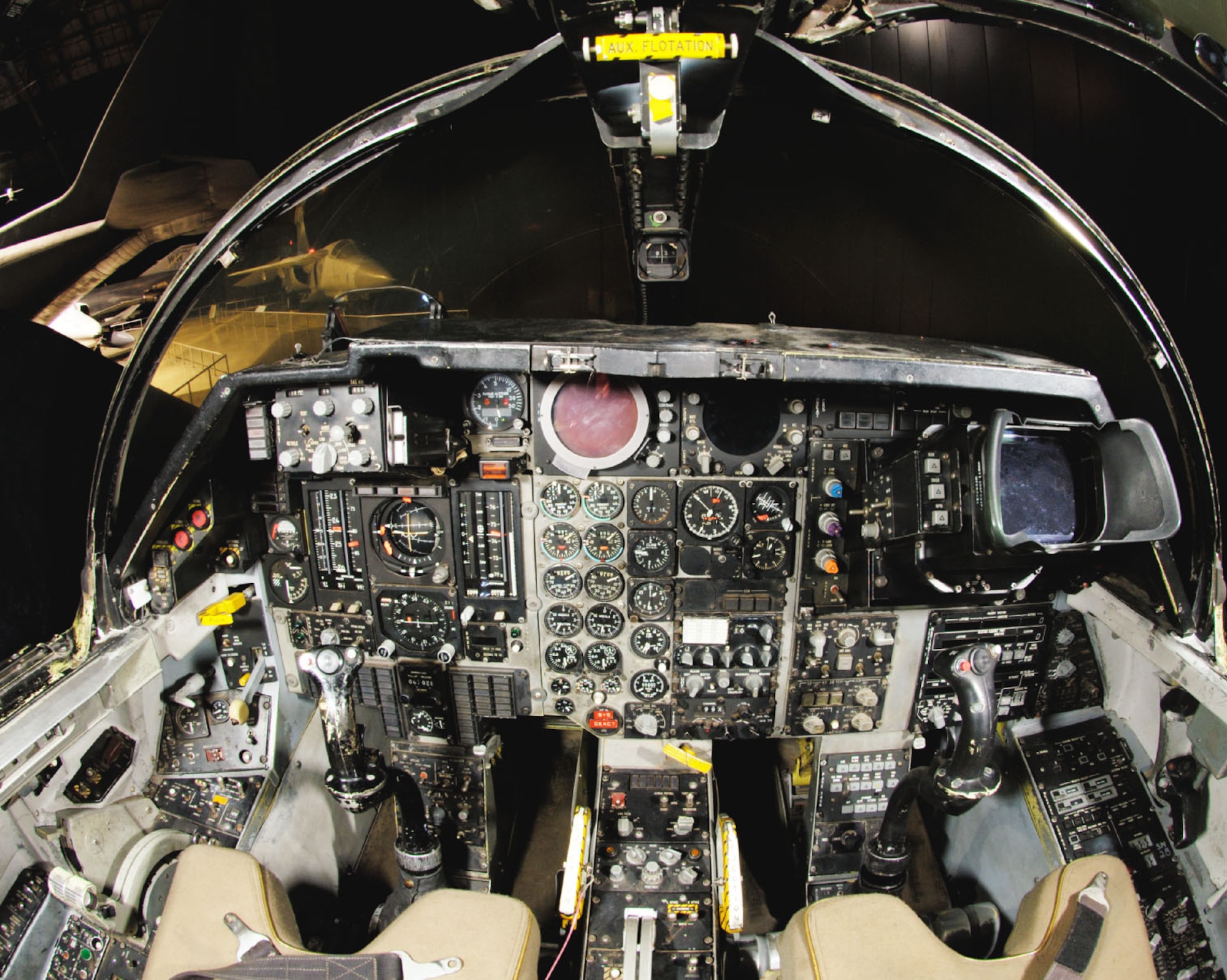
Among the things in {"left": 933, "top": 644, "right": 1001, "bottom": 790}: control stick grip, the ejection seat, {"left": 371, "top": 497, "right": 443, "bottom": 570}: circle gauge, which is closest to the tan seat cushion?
{"left": 933, "top": 644, "right": 1001, "bottom": 790}: control stick grip

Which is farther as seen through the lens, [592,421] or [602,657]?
[602,657]

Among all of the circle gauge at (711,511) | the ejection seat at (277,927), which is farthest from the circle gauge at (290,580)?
the circle gauge at (711,511)

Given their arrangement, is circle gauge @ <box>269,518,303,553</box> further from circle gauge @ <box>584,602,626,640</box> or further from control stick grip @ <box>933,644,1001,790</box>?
control stick grip @ <box>933,644,1001,790</box>

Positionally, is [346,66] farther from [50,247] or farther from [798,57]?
[798,57]

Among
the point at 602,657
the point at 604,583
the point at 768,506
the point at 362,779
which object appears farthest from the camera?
the point at 602,657

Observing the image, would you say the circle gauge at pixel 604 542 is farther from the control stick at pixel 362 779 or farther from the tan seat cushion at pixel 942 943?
the tan seat cushion at pixel 942 943

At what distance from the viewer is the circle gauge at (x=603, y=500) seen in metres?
2.71

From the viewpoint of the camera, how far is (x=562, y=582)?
9.27 ft

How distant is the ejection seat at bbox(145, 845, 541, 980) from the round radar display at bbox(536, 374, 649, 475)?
1.58 m

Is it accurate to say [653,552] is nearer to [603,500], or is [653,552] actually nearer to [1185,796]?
[603,500]

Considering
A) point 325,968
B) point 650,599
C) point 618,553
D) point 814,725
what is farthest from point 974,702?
point 325,968

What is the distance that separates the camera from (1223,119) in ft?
7.03

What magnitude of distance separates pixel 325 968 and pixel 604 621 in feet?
5.18

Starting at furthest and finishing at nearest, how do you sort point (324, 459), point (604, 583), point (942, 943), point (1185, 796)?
point (604, 583), point (1185, 796), point (324, 459), point (942, 943)
